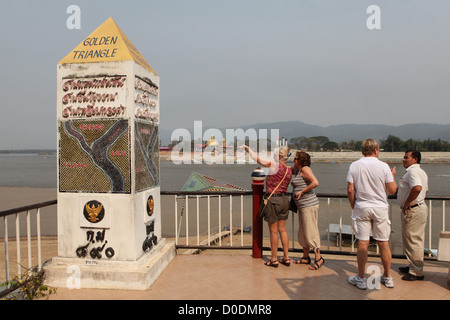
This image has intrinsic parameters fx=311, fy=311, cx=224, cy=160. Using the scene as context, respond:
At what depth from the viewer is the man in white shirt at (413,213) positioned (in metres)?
3.85

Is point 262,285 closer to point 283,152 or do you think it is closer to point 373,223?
point 373,223

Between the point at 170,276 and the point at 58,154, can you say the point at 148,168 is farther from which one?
the point at 170,276

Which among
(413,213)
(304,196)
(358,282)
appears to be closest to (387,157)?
(413,213)

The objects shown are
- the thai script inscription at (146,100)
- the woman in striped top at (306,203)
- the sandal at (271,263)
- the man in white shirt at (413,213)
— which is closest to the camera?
the man in white shirt at (413,213)

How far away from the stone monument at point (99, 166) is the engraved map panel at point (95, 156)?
0.04 ft

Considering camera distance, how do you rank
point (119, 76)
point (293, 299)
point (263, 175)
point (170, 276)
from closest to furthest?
point (293, 299) → point (119, 76) → point (170, 276) → point (263, 175)

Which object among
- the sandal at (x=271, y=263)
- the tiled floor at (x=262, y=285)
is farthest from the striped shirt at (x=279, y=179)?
the tiled floor at (x=262, y=285)

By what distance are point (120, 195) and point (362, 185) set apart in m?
2.95

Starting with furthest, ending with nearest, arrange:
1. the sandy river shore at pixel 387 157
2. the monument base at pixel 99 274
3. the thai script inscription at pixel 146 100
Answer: the sandy river shore at pixel 387 157
the thai script inscription at pixel 146 100
the monument base at pixel 99 274

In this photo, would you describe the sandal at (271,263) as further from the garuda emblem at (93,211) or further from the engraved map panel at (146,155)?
the garuda emblem at (93,211)

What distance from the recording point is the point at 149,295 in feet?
11.9

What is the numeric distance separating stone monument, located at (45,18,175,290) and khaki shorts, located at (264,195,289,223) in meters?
1.68

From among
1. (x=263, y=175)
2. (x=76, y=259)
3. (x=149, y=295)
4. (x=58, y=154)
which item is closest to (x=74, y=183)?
(x=58, y=154)

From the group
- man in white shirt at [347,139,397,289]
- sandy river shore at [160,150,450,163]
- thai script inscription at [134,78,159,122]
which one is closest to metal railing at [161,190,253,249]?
thai script inscription at [134,78,159,122]
